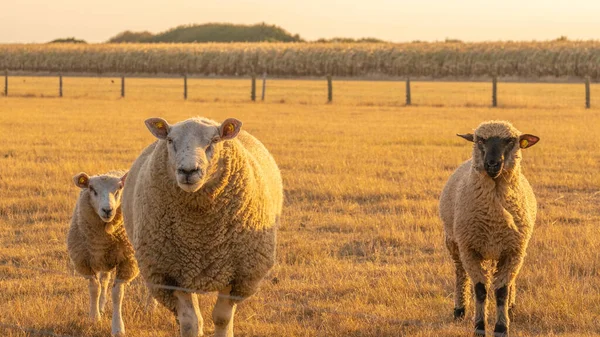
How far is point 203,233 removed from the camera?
19.8ft

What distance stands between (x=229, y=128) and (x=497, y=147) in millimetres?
2002

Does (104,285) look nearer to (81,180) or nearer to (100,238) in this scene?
(100,238)

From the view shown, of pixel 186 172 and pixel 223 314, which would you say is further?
pixel 223 314

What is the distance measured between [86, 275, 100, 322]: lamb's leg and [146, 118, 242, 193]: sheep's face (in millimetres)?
1715

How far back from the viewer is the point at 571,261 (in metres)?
8.47

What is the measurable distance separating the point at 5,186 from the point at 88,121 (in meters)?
12.6

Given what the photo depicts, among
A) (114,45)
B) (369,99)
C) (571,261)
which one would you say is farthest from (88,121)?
(114,45)

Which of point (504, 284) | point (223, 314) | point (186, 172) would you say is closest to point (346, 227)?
point (504, 284)

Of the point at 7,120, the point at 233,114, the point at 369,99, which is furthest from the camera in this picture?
the point at 369,99

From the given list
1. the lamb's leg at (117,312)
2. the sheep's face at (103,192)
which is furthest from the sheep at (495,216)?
the sheep's face at (103,192)

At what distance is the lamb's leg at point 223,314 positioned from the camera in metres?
6.08

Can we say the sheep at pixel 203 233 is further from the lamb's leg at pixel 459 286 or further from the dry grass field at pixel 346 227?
the lamb's leg at pixel 459 286

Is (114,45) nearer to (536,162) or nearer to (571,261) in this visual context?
(536,162)

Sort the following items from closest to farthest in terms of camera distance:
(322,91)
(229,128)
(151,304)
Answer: (229,128) < (151,304) < (322,91)
